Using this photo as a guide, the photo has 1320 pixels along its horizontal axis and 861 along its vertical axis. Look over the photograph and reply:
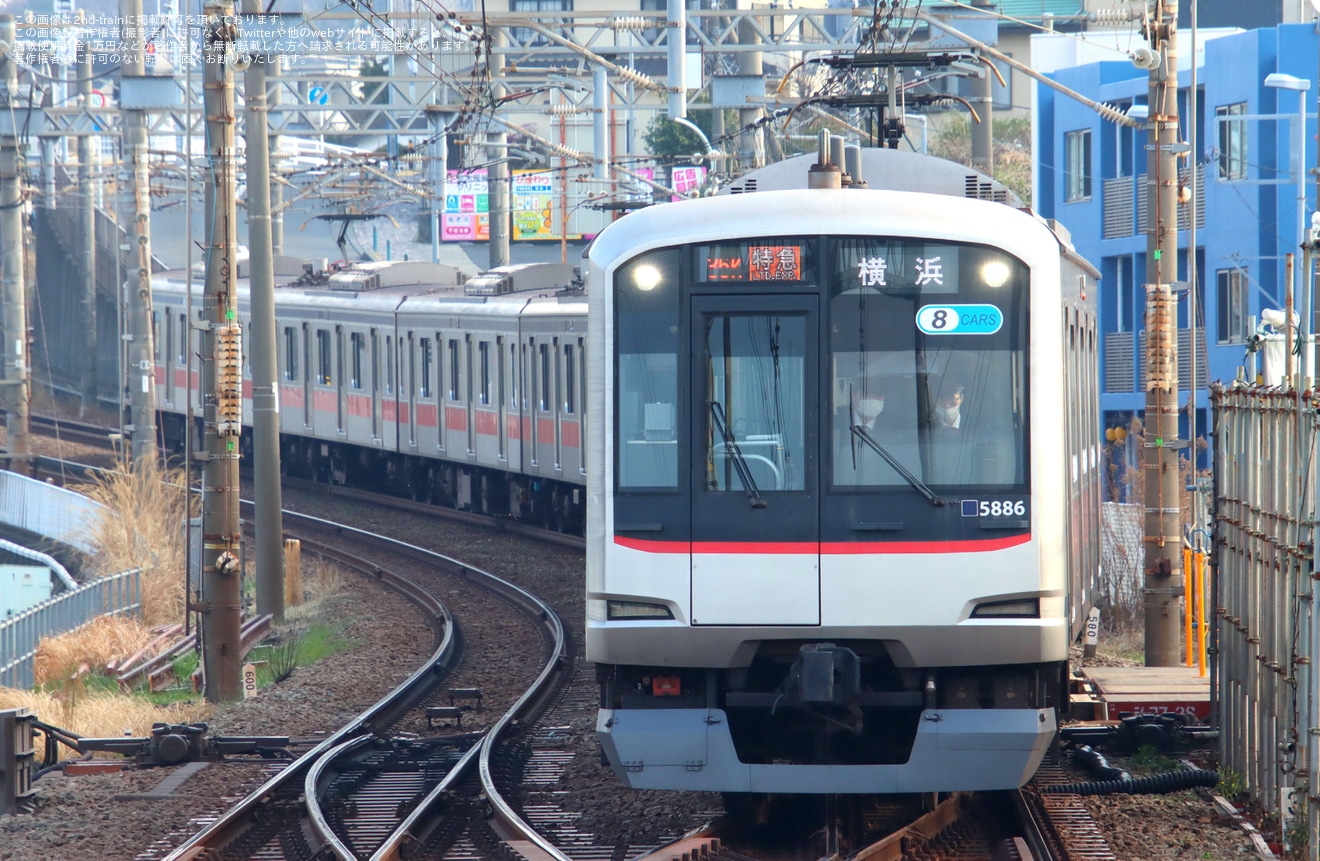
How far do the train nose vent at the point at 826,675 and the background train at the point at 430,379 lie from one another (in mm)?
12479

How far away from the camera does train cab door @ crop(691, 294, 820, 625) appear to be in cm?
749

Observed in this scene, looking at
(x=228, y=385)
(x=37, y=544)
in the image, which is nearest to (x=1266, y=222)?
(x=37, y=544)

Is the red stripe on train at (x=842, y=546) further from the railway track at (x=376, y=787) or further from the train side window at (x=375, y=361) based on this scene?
the train side window at (x=375, y=361)

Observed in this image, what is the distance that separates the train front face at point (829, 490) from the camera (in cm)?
747

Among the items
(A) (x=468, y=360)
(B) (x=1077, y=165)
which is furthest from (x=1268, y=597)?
(B) (x=1077, y=165)

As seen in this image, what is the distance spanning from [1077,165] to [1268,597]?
96.9ft

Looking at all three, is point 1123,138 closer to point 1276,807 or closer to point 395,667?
point 395,667

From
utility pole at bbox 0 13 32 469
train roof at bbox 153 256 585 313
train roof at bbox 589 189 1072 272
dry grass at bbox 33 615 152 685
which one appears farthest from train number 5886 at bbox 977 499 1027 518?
utility pole at bbox 0 13 32 469

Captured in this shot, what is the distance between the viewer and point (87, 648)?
15.5 meters

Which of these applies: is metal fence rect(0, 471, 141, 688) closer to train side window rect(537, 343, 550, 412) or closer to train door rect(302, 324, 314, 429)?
train side window rect(537, 343, 550, 412)

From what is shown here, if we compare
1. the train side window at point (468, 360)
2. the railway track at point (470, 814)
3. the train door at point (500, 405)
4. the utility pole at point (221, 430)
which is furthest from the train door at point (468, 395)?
the railway track at point (470, 814)

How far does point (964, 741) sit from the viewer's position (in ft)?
24.5

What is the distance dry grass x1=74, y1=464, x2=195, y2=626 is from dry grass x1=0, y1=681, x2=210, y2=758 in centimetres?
559

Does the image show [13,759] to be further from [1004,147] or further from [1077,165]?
[1004,147]
